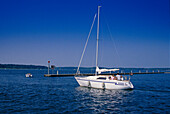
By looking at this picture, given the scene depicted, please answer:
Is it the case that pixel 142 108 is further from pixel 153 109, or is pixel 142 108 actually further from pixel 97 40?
pixel 97 40

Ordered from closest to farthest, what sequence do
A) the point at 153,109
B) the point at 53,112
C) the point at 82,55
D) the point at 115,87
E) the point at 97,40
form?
the point at 53,112, the point at 153,109, the point at 115,87, the point at 97,40, the point at 82,55

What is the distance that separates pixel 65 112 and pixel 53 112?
1.16m

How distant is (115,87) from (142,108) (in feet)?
41.8

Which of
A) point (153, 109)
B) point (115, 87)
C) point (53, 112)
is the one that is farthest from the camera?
point (115, 87)

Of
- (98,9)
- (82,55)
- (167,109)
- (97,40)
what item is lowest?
(167,109)

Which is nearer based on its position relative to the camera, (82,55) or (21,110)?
(21,110)

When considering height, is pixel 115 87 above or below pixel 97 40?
below

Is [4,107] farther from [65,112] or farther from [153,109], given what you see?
[153,109]

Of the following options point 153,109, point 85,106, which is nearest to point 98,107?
point 85,106

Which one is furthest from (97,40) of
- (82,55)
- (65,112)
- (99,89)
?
(65,112)

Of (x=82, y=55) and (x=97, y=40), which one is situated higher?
(x=97, y=40)

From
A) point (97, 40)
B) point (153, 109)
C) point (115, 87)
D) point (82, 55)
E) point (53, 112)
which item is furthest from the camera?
point (82, 55)

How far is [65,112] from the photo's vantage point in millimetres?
17406

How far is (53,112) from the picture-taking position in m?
17.3
